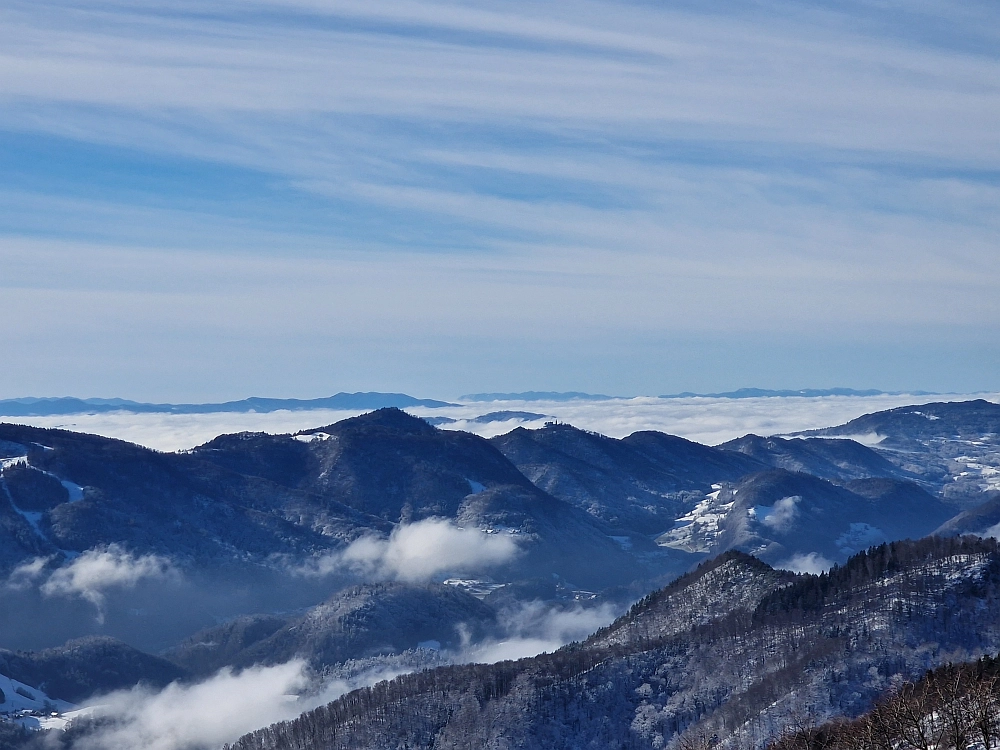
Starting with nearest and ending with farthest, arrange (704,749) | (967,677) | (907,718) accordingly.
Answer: (907,718) → (704,749) → (967,677)

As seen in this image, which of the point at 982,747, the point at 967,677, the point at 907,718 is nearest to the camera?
the point at 907,718

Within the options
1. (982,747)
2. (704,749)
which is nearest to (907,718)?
(982,747)

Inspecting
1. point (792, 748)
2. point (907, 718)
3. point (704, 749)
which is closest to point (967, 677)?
point (792, 748)

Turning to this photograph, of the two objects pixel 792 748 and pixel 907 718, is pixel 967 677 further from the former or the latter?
pixel 907 718

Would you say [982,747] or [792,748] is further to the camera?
[792,748]

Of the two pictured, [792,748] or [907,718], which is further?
[792,748]

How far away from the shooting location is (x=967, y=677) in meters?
→ 182

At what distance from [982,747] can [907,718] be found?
51.3 feet

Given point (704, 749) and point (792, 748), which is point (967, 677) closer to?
point (792, 748)

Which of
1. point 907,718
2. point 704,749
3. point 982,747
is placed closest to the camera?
point 907,718

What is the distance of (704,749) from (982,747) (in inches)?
1381

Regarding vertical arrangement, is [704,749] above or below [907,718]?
below

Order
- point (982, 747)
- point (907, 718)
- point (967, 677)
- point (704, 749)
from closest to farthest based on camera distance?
point (907, 718), point (982, 747), point (704, 749), point (967, 677)

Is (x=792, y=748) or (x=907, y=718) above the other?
(x=907, y=718)
